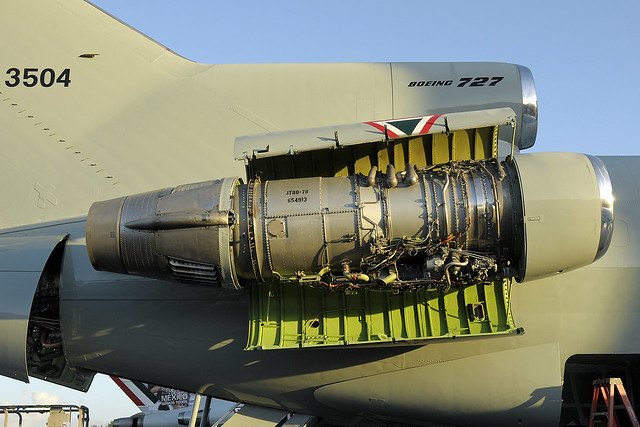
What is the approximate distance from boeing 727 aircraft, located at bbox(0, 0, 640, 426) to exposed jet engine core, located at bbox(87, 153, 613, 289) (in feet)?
0.07

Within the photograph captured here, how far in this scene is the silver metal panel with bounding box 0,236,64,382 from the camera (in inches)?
283

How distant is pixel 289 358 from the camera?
8.01 m

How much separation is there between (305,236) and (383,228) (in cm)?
79

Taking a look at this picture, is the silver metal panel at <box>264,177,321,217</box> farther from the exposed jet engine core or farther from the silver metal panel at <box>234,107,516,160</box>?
the silver metal panel at <box>234,107,516,160</box>

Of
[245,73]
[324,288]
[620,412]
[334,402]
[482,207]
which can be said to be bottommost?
[620,412]

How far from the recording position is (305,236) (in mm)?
6664

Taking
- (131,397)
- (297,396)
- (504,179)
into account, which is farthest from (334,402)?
(131,397)

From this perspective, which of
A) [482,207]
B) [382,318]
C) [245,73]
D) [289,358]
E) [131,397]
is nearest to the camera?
[482,207]

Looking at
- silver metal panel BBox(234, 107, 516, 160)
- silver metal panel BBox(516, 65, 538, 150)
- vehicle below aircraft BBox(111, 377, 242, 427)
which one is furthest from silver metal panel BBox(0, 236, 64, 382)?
vehicle below aircraft BBox(111, 377, 242, 427)

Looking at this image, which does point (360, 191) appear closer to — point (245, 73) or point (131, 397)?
point (245, 73)

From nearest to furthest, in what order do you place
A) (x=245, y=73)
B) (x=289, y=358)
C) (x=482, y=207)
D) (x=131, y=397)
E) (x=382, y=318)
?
(x=482, y=207), (x=382, y=318), (x=289, y=358), (x=245, y=73), (x=131, y=397)

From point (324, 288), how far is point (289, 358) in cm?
140

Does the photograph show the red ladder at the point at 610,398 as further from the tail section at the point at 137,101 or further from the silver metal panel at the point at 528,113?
the tail section at the point at 137,101

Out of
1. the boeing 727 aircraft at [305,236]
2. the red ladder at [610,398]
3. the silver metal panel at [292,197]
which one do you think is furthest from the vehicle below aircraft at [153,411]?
the silver metal panel at [292,197]
